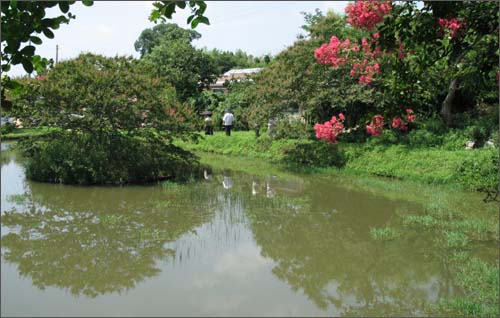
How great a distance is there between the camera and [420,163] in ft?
35.8

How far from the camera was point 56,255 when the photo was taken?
574 centimetres

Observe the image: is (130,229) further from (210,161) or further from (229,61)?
(229,61)

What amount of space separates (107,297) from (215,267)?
4.14 feet

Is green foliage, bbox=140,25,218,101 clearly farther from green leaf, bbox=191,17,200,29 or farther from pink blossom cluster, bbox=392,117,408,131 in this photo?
green leaf, bbox=191,17,200,29

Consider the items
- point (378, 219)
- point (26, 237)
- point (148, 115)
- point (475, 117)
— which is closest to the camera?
point (26, 237)

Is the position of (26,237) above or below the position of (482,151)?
below

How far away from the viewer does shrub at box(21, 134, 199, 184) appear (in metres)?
10.1

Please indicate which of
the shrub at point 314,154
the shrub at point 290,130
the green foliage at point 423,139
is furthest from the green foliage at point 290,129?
the green foliage at point 423,139

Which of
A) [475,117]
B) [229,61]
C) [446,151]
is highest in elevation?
[229,61]

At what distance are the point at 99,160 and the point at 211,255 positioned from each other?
5171mm

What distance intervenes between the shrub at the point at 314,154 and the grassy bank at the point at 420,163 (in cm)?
15

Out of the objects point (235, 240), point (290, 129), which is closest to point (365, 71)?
point (290, 129)

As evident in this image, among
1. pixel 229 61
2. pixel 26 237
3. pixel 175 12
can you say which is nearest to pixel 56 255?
pixel 26 237

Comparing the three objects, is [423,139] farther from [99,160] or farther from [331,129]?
[99,160]
